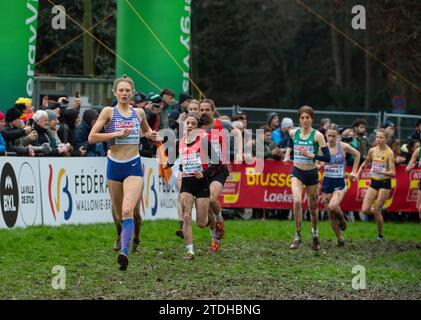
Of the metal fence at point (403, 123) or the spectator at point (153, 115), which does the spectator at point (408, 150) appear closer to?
the metal fence at point (403, 123)

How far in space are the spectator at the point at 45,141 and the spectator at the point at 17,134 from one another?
1.06 ft

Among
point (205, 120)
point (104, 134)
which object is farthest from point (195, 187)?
point (104, 134)

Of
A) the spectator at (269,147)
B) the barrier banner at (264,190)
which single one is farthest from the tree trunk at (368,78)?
the spectator at (269,147)

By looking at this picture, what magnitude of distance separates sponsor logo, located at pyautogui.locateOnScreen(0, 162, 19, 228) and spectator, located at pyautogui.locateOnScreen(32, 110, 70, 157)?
1.13 m

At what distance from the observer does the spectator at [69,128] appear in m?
18.3

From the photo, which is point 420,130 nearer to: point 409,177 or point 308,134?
point 409,177

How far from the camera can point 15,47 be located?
1953 cm

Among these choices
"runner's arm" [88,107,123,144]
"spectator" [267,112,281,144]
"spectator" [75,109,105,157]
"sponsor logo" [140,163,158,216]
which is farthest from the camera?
"spectator" [267,112,281,144]

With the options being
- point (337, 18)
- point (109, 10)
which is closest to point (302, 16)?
point (337, 18)

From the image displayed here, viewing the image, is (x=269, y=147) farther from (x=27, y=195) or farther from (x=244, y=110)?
(x=27, y=195)

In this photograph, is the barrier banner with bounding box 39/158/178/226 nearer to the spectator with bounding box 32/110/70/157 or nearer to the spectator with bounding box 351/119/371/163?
the spectator with bounding box 32/110/70/157

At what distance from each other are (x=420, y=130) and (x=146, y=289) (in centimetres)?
1250

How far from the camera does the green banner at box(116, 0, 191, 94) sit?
75.4 ft

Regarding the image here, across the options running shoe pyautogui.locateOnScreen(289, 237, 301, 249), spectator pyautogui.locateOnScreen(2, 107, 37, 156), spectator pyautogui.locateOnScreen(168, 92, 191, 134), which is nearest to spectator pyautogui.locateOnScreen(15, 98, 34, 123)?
spectator pyautogui.locateOnScreen(2, 107, 37, 156)
